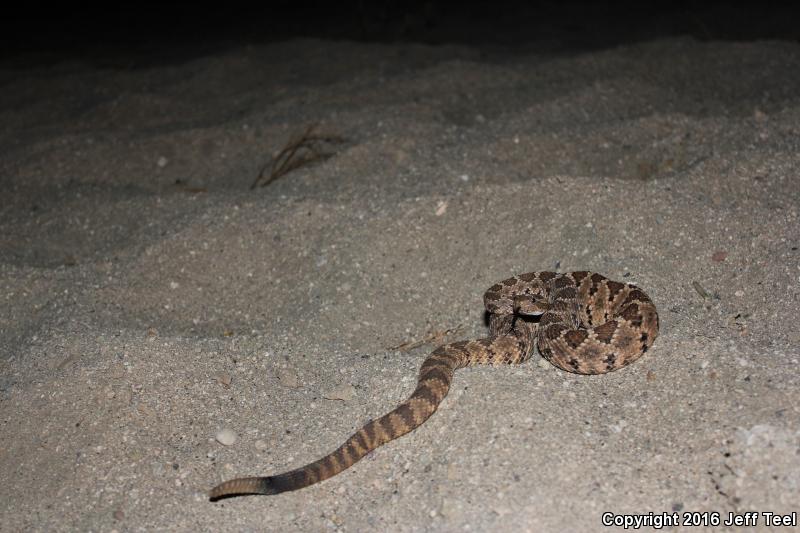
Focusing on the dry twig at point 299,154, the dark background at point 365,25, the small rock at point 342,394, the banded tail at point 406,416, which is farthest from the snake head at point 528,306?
the dark background at point 365,25

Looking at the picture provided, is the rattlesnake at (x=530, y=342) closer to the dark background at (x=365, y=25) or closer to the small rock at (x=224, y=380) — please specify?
the small rock at (x=224, y=380)

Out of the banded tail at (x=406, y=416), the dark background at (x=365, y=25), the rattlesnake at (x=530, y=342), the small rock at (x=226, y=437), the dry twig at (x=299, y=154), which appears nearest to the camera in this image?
the banded tail at (x=406, y=416)

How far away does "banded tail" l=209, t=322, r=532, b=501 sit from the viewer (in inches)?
142

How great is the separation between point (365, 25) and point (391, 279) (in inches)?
274

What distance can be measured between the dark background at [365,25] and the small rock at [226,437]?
720 cm

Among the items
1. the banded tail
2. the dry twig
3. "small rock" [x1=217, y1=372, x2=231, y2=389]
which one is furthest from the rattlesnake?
the dry twig

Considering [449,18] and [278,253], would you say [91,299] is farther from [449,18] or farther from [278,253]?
[449,18]

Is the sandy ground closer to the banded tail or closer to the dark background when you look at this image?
the banded tail

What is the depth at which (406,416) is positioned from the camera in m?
3.97

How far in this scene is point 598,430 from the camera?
3.76 m

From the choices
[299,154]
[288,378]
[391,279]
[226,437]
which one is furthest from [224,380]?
[299,154]

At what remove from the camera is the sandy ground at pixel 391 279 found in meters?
3.64

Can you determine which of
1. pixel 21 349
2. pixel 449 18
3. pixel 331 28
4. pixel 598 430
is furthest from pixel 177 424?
pixel 449 18

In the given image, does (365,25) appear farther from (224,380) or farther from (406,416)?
(406,416)
